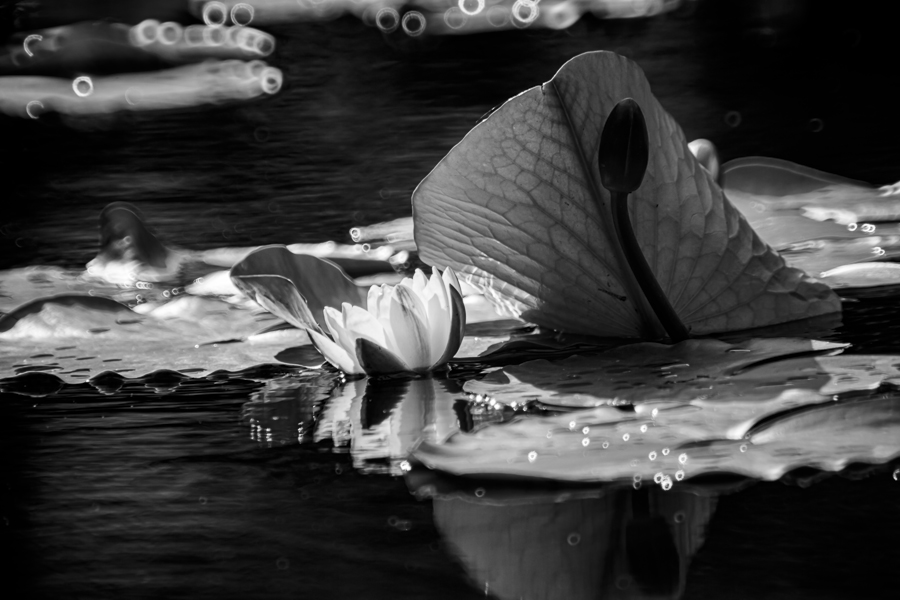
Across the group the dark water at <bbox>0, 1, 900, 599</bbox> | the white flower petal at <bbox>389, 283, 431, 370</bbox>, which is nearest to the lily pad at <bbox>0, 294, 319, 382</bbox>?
the dark water at <bbox>0, 1, 900, 599</bbox>

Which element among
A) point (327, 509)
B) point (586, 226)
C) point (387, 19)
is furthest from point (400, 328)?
point (387, 19)

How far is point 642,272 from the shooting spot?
0.95 m

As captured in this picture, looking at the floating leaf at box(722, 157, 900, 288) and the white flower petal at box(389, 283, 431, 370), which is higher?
the floating leaf at box(722, 157, 900, 288)

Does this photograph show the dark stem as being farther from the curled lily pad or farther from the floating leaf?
the floating leaf

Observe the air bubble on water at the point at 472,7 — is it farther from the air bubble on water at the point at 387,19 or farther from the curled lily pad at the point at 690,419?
the curled lily pad at the point at 690,419

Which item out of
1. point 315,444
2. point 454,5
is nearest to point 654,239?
point 315,444

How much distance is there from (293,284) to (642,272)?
32cm

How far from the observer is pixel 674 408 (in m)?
0.78

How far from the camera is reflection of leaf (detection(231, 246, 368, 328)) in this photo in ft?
3.18

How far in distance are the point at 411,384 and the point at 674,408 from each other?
28 cm

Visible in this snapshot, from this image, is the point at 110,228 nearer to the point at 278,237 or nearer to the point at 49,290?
the point at 49,290

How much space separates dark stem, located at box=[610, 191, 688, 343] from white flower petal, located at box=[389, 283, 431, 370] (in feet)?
0.63

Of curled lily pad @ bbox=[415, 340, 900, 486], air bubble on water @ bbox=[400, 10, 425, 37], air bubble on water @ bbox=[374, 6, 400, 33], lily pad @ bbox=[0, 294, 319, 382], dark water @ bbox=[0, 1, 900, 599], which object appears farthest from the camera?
air bubble on water @ bbox=[374, 6, 400, 33]

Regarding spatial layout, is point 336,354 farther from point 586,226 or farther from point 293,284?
point 586,226
